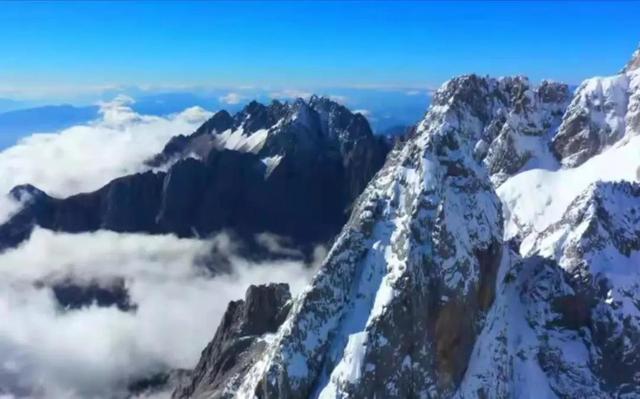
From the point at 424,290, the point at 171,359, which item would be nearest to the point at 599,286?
the point at 424,290

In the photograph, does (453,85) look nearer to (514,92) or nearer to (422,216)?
(514,92)

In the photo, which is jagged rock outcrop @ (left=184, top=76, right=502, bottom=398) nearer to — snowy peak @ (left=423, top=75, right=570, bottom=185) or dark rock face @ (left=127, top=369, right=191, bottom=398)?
snowy peak @ (left=423, top=75, right=570, bottom=185)

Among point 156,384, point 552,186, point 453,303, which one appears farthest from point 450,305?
point 156,384

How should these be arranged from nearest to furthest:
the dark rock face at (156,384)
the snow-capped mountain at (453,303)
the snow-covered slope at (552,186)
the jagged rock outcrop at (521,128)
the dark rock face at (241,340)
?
the snow-capped mountain at (453,303), the dark rock face at (241,340), the snow-covered slope at (552,186), the jagged rock outcrop at (521,128), the dark rock face at (156,384)

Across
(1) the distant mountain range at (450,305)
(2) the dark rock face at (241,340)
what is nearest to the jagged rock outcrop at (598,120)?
(1) the distant mountain range at (450,305)

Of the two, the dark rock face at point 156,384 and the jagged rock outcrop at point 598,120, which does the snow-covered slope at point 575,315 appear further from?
the dark rock face at point 156,384

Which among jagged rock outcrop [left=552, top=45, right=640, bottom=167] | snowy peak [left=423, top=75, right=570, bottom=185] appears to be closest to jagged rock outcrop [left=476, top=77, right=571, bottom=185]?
snowy peak [left=423, top=75, right=570, bottom=185]
